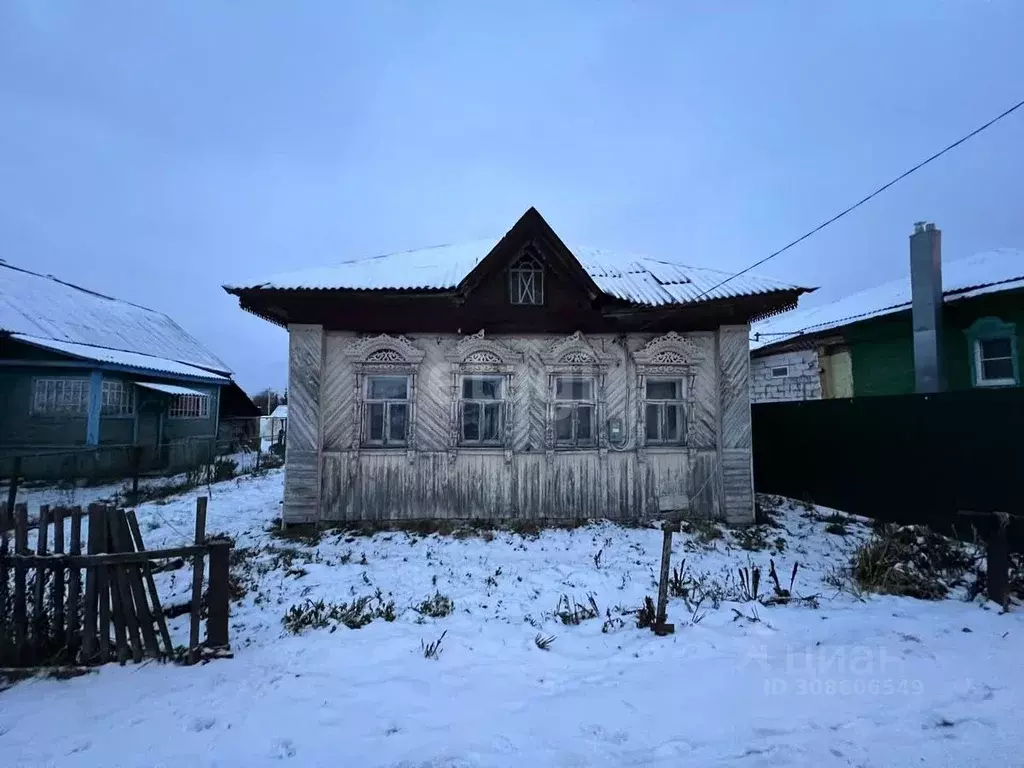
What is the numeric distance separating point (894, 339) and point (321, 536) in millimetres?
14489

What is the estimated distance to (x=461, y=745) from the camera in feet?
9.95

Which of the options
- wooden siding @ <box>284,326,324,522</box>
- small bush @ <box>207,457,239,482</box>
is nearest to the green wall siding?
wooden siding @ <box>284,326,324,522</box>

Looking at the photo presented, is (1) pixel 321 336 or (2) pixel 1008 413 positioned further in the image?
(1) pixel 321 336

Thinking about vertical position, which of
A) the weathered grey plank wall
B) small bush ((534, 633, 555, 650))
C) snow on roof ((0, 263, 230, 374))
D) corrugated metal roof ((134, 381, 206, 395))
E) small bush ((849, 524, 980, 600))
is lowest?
small bush ((534, 633, 555, 650))

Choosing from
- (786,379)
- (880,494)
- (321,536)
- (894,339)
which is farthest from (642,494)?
(786,379)

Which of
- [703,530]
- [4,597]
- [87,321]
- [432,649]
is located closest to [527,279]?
[703,530]

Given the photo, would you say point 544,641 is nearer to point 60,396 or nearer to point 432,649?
point 432,649

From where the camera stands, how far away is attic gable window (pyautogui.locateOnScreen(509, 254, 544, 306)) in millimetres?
8883

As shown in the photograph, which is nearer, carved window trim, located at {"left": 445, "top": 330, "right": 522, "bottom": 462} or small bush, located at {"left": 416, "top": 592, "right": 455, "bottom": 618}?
small bush, located at {"left": 416, "top": 592, "right": 455, "bottom": 618}

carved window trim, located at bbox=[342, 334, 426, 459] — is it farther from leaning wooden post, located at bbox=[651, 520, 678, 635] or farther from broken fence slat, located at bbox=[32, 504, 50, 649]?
leaning wooden post, located at bbox=[651, 520, 678, 635]

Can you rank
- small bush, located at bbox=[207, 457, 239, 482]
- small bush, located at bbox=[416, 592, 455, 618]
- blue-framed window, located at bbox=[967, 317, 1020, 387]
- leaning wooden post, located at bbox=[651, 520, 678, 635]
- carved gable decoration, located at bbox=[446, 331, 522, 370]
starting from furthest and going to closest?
small bush, located at bbox=[207, 457, 239, 482] → blue-framed window, located at bbox=[967, 317, 1020, 387] → carved gable decoration, located at bbox=[446, 331, 522, 370] → small bush, located at bbox=[416, 592, 455, 618] → leaning wooden post, located at bbox=[651, 520, 678, 635]

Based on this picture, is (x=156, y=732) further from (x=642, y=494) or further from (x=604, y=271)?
(x=604, y=271)

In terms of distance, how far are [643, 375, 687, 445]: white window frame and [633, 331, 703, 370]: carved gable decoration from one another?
0.85ft

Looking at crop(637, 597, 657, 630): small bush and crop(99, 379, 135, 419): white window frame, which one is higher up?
crop(99, 379, 135, 419): white window frame
